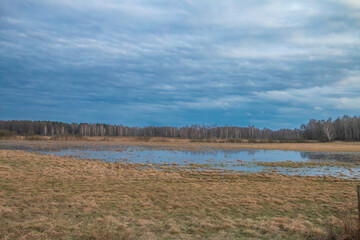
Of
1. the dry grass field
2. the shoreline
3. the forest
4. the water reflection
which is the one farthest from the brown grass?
the dry grass field

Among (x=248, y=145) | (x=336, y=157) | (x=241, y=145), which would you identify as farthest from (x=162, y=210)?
(x=241, y=145)

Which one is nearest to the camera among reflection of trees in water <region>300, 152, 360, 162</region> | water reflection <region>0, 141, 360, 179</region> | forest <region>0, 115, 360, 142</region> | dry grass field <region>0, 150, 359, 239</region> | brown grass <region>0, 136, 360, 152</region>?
dry grass field <region>0, 150, 359, 239</region>

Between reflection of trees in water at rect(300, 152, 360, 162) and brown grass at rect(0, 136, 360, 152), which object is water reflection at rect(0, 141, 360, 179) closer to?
reflection of trees in water at rect(300, 152, 360, 162)

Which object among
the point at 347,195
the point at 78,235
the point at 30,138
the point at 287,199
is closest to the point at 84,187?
the point at 78,235

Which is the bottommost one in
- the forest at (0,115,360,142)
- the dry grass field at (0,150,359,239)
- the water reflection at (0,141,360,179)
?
the water reflection at (0,141,360,179)

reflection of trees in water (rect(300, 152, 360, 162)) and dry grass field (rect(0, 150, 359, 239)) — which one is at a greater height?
dry grass field (rect(0, 150, 359, 239))

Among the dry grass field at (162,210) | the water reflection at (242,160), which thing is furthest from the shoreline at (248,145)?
the dry grass field at (162,210)

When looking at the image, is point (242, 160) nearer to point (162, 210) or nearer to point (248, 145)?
point (162, 210)

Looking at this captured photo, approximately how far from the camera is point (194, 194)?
1270cm

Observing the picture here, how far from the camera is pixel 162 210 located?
9945 mm

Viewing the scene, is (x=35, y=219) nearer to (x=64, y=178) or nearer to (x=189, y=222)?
(x=189, y=222)

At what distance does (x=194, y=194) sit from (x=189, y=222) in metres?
4.24

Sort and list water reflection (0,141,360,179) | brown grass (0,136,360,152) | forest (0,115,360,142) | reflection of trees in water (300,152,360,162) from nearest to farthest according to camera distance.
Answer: water reflection (0,141,360,179) < reflection of trees in water (300,152,360,162) < brown grass (0,136,360,152) < forest (0,115,360,142)

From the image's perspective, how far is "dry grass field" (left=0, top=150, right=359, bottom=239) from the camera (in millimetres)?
7371
